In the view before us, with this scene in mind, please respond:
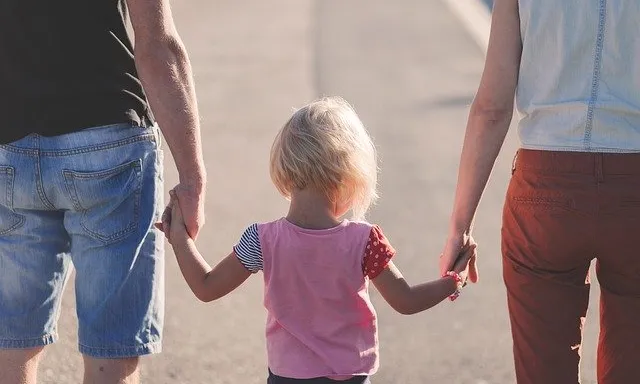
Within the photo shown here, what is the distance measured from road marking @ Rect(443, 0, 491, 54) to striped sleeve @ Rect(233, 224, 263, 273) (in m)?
12.6

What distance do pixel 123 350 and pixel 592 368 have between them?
268cm

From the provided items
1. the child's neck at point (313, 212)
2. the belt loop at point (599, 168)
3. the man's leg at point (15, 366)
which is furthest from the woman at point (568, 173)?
the man's leg at point (15, 366)

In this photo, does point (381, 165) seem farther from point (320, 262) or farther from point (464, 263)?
point (320, 262)

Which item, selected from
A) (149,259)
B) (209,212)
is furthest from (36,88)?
(209,212)

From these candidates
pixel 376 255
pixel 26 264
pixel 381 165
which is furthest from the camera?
pixel 381 165

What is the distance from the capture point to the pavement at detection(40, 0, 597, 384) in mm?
5711

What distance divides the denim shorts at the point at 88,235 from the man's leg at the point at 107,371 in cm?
2

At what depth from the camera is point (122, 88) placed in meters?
3.47

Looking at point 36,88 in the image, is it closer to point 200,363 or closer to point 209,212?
point 200,363

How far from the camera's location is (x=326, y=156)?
3340 mm

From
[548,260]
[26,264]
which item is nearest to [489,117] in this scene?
[548,260]

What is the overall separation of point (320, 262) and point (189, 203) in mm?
397

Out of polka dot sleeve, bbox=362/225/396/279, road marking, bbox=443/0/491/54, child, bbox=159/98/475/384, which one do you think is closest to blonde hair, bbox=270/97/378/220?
child, bbox=159/98/475/384

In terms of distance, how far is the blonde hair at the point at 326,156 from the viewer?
11.0ft
